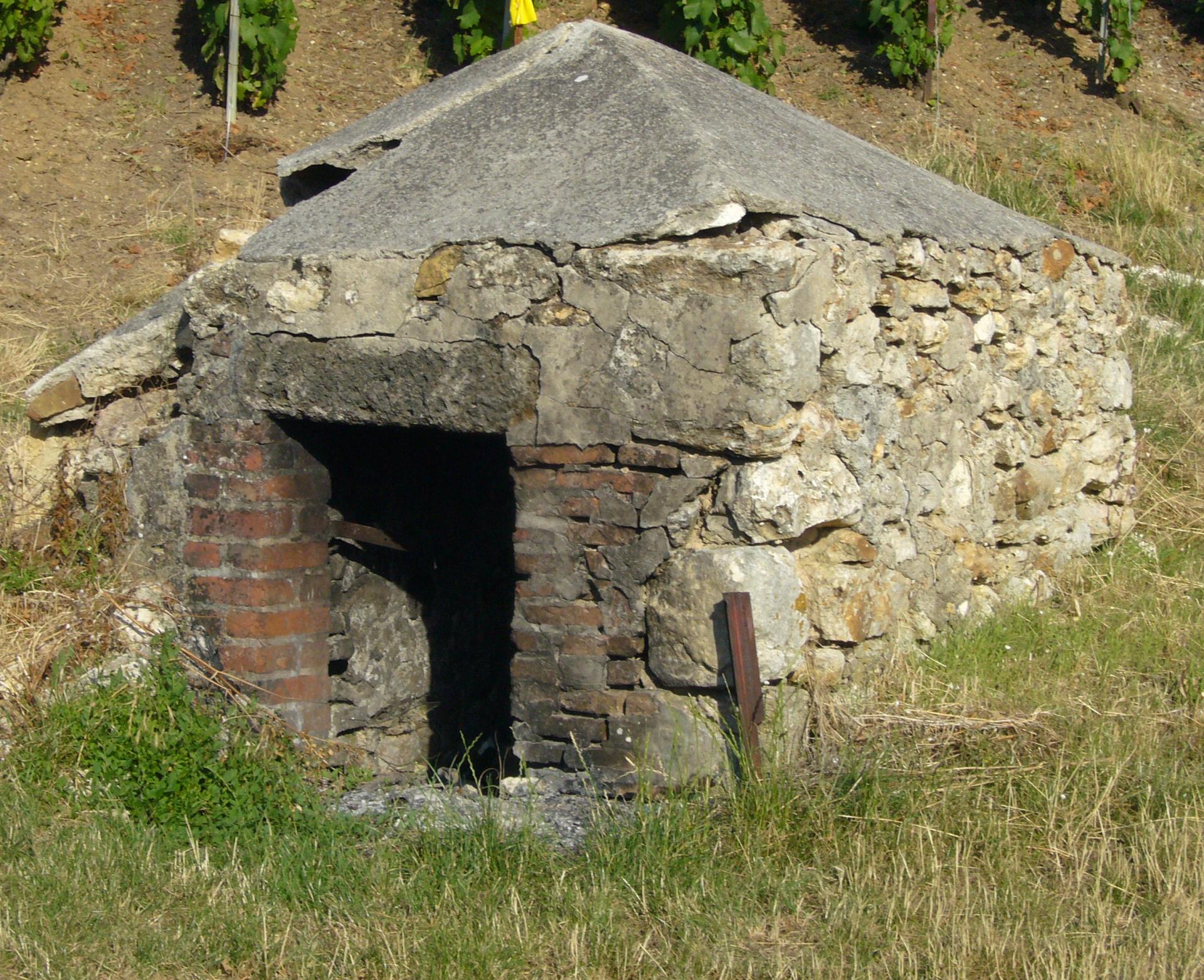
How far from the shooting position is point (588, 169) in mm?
3881

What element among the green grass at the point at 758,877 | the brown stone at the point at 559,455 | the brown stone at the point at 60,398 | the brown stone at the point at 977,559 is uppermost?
the brown stone at the point at 60,398

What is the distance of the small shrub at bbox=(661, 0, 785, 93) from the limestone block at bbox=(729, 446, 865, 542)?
649 cm

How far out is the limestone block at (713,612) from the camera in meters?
3.50

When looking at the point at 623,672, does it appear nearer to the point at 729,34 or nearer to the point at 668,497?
the point at 668,497

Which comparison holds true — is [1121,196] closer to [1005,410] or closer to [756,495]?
[1005,410]

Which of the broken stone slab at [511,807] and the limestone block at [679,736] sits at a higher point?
A: the limestone block at [679,736]

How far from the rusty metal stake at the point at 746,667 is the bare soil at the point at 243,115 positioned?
4471 millimetres

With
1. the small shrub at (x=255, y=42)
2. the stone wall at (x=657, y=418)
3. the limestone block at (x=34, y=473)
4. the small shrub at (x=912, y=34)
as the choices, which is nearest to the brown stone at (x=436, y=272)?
the stone wall at (x=657, y=418)

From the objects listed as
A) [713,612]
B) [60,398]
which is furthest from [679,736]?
[60,398]

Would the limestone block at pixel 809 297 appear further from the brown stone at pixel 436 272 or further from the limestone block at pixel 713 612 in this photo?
the brown stone at pixel 436 272

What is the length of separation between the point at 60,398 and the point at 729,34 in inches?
251

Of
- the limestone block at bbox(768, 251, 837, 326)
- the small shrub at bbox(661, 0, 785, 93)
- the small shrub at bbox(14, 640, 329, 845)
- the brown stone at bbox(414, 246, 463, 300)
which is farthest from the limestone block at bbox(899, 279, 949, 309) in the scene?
the small shrub at bbox(661, 0, 785, 93)

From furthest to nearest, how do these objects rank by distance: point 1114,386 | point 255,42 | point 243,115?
point 243,115
point 255,42
point 1114,386

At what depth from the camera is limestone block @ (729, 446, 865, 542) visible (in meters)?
3.49
